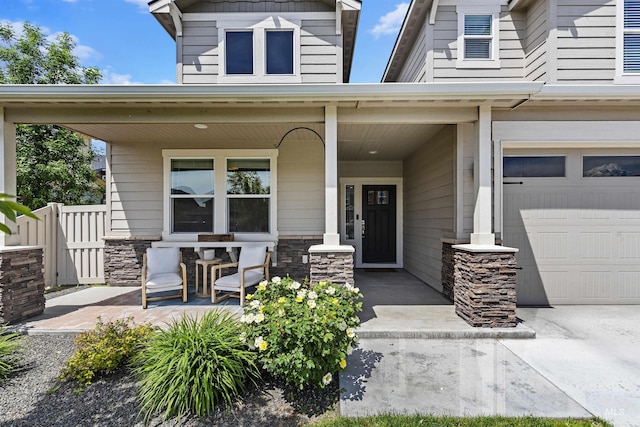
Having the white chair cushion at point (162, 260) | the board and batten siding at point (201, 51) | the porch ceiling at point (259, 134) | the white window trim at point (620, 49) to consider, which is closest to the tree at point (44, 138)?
the porch ceiling at point (259, 134)

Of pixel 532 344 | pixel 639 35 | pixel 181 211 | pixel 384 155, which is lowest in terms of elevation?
pixel 532 344

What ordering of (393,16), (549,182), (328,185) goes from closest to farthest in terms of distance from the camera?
(328,185) → (549,182) → (393,16)

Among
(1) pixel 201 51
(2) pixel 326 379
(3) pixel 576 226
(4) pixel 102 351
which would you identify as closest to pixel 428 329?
(2) pixel 326 379

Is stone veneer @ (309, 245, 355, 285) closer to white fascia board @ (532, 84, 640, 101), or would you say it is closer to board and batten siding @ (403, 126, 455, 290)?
board and batten siding @ (403, 126, 455, 290)

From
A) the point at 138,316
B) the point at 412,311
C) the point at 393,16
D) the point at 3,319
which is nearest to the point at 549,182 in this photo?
the point at 412,311

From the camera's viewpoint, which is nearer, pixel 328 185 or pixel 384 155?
pixel 328 185

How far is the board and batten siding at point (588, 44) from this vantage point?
4965mm

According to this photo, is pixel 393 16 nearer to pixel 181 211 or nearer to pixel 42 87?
pixel 181 211

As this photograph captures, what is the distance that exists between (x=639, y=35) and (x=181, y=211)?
8160 mm

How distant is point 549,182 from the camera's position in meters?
4.67

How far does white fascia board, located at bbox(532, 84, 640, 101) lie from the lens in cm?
413

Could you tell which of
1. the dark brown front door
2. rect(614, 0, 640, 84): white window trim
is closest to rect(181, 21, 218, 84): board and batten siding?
the dark brown front door

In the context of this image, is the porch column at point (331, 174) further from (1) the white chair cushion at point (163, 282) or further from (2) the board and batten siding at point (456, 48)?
(2) the board and batten siding at point (456, 48)

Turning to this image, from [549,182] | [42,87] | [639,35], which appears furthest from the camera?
[639,35]
